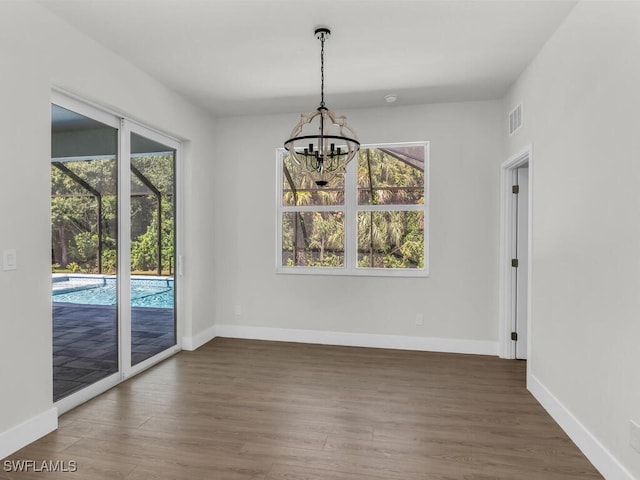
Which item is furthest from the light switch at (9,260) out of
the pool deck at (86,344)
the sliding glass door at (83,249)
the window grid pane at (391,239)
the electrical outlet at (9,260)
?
the window grid pane at (391,239)

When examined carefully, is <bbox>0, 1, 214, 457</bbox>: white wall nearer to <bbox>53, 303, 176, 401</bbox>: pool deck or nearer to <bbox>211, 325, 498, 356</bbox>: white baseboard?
<bbox>53, 303, 176, 401</bbox>: pool deck

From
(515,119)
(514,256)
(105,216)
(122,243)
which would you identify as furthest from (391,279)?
(105,216)

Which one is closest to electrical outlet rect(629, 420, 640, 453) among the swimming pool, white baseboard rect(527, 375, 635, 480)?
white baseboard rect(527, 375, 635, 480)

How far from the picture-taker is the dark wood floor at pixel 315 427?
2.25 m

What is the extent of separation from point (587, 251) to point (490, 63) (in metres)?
1.86

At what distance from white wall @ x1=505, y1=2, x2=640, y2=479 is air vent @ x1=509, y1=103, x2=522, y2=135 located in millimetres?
430

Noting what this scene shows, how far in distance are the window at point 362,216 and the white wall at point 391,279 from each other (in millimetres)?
116

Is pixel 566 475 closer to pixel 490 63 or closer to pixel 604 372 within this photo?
pixel 604 372

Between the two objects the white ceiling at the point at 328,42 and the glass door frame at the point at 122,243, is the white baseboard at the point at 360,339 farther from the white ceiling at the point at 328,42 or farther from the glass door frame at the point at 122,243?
the white ceiling at the point at 328,42

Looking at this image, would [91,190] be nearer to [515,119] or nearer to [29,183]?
[29,183]

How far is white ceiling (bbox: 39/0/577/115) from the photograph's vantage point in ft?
8.50

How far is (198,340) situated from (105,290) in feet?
4.95

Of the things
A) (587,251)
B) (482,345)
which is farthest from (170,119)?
(482,345)

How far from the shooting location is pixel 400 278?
180 inches
